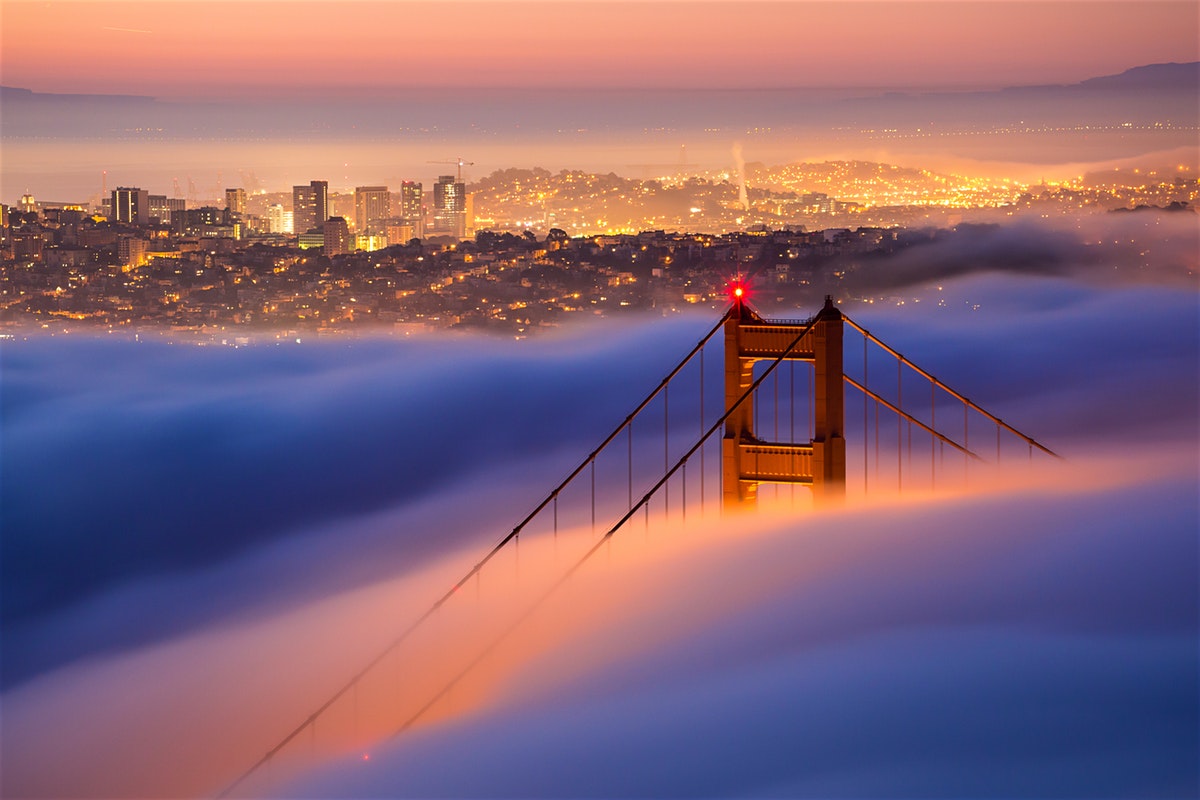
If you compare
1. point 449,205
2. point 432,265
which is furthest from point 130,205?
point 432,265

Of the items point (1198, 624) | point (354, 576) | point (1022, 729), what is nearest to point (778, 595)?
point (1198, 624)

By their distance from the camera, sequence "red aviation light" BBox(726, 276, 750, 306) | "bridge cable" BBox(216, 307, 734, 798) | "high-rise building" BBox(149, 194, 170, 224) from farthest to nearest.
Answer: "high-rise building" BBox(149, 194, 170, 224)
"red aviation light" BBox(726, 276, 750, 306)
"bridge cable" BBox(216, 307, 734, 798)

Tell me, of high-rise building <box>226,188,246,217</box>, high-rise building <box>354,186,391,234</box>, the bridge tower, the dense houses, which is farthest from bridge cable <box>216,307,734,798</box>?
high-rise building <box>226,188,246,217</box>

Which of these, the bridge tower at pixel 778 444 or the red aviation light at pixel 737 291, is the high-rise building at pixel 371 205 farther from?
the red aviation light at pixel 737 291

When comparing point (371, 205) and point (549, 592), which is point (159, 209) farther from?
point (549, 592)

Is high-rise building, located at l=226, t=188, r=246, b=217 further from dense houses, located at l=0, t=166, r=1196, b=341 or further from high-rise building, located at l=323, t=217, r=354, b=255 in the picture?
high-rise building, located at l=323, t=217, r=354, b=255

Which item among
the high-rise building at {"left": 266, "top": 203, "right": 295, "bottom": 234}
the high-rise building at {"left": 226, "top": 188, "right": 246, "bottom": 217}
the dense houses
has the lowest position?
the dense houses
